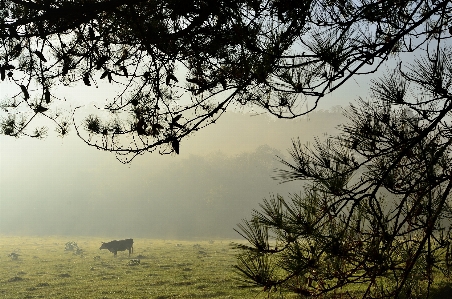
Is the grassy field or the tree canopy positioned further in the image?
the grassy field

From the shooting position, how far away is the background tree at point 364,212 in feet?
6.90

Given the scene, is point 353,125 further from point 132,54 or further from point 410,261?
point 132,54

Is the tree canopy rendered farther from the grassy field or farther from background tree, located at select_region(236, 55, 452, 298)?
the grassy field

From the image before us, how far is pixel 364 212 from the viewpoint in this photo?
2.30 metres

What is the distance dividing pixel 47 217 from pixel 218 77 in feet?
143

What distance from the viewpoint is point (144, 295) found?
9.16m

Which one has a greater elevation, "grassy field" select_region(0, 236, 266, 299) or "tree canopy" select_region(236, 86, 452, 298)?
"tree canopy" select_region(236, 86, 452, 298)

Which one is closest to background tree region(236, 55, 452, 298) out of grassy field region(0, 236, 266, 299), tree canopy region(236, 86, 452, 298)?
tree canopy region(236, 86, 452, 298)

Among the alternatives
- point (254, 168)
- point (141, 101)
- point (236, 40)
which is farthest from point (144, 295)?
point (254, 168)

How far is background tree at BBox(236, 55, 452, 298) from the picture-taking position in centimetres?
210

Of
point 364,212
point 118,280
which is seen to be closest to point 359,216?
point 364,212

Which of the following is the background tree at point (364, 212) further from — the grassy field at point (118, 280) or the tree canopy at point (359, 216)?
the grassy field at point (118, 280)

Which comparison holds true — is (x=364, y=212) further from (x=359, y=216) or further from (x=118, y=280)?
(x=118, y=280)

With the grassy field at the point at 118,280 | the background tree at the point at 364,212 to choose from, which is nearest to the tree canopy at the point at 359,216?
the background tree at the point at 364,212
